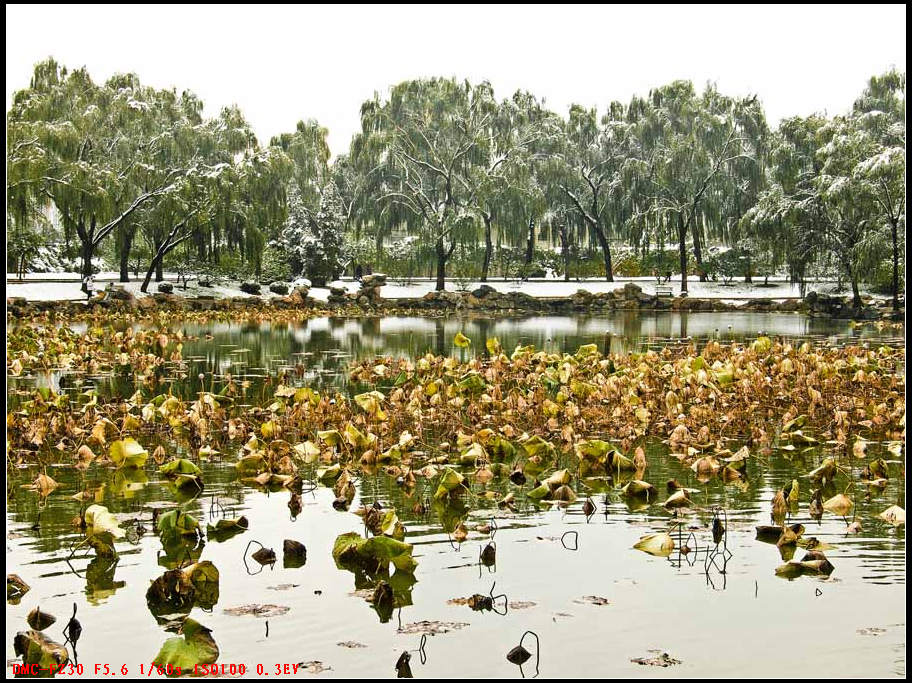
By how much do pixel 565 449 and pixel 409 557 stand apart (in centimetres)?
351

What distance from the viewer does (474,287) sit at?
4769 cm

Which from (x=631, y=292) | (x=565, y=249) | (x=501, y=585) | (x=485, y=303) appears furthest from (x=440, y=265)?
(x=501, y=585)

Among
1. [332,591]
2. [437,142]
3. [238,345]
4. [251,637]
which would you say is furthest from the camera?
[437,142]

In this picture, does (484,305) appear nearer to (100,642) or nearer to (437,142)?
(437,142)

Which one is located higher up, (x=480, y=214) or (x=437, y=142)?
(x=437, y=142)

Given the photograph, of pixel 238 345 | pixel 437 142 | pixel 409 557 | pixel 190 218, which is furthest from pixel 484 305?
pixel 409 557

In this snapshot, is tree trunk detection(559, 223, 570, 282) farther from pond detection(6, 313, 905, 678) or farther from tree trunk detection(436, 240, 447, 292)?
pond detection(6, 313, 905, 678)

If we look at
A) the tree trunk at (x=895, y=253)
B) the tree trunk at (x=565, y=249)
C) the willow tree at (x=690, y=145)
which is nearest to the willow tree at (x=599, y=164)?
the willow tree at (x=690, y=145)

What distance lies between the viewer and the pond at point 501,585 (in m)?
3.83

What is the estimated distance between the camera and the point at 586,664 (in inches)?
147

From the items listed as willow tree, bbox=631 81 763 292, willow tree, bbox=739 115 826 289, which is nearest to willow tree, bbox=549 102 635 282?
willow tree, bbox=631 81 763 292

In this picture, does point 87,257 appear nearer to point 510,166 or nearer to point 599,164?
point 510,166

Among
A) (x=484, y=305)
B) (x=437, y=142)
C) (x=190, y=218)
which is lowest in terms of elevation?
(x=484, y=305)

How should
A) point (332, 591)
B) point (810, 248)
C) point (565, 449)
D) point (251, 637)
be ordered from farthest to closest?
1. point (810, 248)
2. point (565, 449)
3. point (332, 591)
4. point (251, 637)
